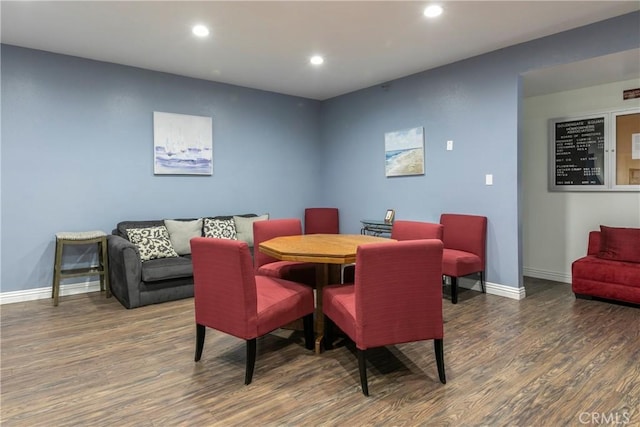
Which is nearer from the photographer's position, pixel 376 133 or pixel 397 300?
pixel 397 300

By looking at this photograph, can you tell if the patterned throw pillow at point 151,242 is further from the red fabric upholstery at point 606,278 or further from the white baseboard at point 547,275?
the white baseboard at point 547,275

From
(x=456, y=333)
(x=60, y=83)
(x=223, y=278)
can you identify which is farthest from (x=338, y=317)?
(x=60, y=83)

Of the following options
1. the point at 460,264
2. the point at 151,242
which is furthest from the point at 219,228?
the point at 460,264

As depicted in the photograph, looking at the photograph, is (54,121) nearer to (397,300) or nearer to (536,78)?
(397,300)

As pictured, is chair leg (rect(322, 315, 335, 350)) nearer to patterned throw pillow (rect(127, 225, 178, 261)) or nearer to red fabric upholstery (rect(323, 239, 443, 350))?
red fabric upholstery (rect(323, 239, 443, 350))

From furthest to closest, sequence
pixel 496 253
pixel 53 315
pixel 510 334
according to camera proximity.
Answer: pixel 496 253
pixel 53 315
pixel 510 334

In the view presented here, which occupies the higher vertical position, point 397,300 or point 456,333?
point 397,300

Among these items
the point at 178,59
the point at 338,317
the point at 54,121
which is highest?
the point at 178,59

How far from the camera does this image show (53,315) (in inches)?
141

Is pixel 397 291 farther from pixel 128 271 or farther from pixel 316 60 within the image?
pixel 316 60

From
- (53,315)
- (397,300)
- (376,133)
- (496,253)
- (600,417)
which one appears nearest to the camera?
(600,417)

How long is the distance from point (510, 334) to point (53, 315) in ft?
13.1

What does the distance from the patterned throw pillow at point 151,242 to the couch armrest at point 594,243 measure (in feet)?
14.8

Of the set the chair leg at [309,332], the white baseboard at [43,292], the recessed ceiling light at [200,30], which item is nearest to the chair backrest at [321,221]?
the white baseboard at [43,292]
